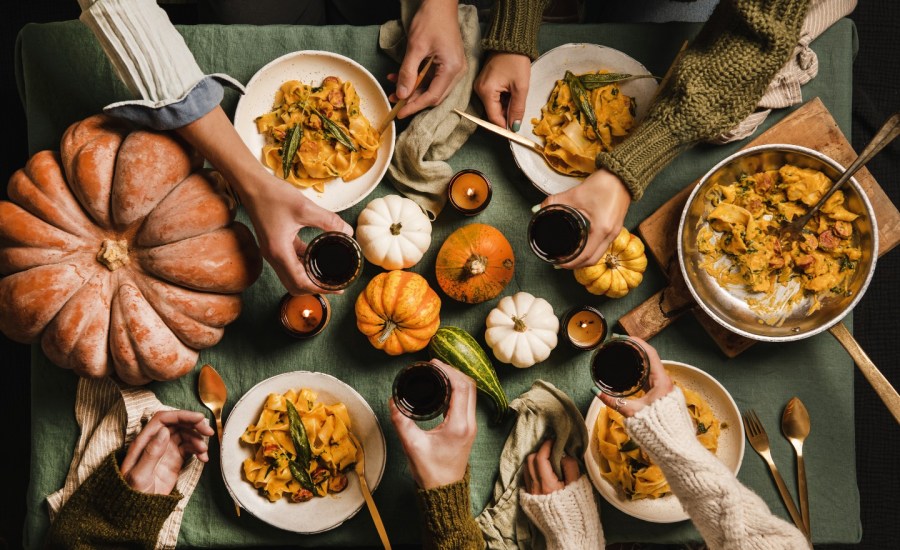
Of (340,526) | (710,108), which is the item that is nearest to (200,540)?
(340,526)

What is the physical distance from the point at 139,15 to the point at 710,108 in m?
1.50

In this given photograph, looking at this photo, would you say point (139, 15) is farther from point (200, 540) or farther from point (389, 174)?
point (200, 540)

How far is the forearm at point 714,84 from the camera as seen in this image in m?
1.59

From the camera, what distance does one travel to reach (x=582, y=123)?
1.83m

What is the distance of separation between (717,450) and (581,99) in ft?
3.70

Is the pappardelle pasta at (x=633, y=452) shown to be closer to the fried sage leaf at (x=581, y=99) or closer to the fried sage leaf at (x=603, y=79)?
the fried sage leaf at (x=581, y=99)

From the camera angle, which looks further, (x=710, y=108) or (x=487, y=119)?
(x=487, y=119)

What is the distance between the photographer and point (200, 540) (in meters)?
1.84

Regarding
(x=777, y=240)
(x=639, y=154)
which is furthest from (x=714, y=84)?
(x=777, y=240)

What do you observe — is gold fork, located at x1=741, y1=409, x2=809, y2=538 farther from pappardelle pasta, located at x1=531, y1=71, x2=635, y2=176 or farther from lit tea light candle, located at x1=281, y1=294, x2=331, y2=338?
lit tea light candle, located at x1=281, y1=294, x2=331, y2=338

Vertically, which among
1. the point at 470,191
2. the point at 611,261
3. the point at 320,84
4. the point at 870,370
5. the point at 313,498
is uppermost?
the point at 320,84

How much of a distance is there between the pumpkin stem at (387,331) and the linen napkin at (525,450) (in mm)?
434

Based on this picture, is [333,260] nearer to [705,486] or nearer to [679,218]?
[679,218]

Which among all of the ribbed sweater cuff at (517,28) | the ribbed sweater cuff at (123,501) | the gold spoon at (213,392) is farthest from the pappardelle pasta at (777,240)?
the ribbed sweater cuff at (123,501)
